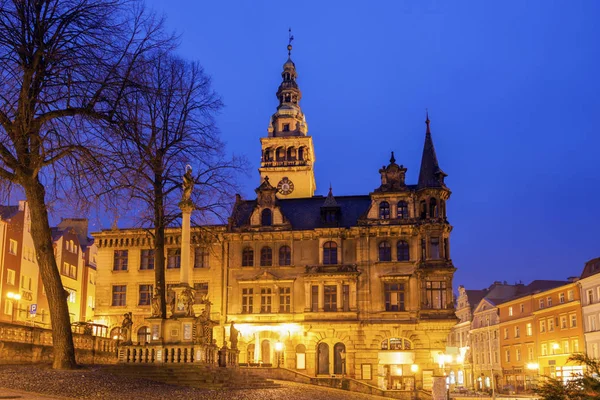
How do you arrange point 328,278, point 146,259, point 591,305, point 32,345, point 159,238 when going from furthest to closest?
1. point 591,305
2. point 146,259
3. point 328,278
4. point 159,238
5. point 32,345

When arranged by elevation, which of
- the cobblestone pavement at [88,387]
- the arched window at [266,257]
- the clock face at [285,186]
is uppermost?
the clock face at [285,186]

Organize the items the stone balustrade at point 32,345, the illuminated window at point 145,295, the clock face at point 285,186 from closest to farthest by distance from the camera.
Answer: the stone balustrade at point 32,345 → the illuminated window at point 145,295 → the clock face at point 285,186

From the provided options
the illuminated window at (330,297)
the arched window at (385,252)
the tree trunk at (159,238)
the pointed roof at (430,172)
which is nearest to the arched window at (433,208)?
the pointed roof at (430,172)

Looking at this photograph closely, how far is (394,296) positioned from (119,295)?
20.7m

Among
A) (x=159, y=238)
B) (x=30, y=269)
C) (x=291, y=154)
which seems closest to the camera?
(x=159, y=238)

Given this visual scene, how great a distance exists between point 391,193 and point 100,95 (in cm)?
3253

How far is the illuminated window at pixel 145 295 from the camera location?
168 ft

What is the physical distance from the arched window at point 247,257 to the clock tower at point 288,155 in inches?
783

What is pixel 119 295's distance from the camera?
51969 millimetres

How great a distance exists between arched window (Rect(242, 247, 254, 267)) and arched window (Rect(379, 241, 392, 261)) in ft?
31.3

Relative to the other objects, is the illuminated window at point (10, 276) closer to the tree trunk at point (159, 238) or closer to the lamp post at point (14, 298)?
the lamp post at point (14, 298)

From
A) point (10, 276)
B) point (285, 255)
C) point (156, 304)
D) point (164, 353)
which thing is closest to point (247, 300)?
point (285, 255)

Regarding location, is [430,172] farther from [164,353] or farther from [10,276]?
[10,276]

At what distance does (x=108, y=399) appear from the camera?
18.4 m
